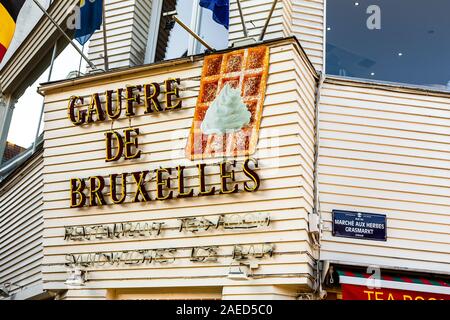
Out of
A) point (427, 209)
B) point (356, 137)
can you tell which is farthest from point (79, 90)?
point (427, 209)

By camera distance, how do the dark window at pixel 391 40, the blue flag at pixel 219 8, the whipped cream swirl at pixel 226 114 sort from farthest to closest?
1. the dark window at pixel 391 40
2. the blue flag at pixel 219 8
3. the whipped cream swirl at pixel 226 114

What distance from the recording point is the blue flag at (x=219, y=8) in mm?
9352

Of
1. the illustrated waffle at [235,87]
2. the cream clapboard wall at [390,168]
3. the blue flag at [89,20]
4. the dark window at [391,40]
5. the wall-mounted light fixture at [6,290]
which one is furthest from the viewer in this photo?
the wall-mounted light fixture at [6,290]

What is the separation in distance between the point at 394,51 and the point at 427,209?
290 centimetres

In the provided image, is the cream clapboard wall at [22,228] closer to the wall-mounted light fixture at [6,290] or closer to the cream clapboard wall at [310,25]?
the wall-mounted light fixture at [6,290]

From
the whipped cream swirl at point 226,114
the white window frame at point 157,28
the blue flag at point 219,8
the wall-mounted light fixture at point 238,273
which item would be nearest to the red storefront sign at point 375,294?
the wall-mounted light fixture at point 238,273

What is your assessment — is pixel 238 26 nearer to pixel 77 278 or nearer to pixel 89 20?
pixel 89 20

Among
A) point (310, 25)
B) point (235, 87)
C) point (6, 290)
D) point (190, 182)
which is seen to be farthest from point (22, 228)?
point (310, 25)

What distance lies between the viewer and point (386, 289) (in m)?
8.20

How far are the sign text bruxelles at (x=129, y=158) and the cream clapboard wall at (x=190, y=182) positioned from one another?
0.40 feet

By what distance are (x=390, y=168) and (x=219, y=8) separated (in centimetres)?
373

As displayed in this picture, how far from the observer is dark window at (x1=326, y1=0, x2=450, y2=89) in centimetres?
1013

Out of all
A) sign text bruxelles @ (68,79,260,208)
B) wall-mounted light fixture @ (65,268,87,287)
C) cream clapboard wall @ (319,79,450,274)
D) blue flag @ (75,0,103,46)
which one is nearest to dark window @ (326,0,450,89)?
cream clapboard wall @ (319,79,450,274)
